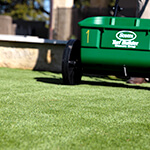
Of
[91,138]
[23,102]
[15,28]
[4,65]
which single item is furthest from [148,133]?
[15,28]

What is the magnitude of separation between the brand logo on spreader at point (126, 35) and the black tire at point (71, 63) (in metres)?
0.95

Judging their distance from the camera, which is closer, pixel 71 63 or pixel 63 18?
pixel 71 63

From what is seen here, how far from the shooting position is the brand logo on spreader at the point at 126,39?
5520 mm

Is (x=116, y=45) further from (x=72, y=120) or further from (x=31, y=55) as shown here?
(x=31, y=55)

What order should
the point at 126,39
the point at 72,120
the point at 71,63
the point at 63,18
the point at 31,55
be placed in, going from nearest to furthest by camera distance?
the point at 72,120 → the point at 126,39 → the point at 71,63 → the point at 31,55 → the point at 63,18

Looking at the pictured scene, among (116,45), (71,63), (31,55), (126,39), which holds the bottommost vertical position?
(31,55)

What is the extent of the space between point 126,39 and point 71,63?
1080 millimetres

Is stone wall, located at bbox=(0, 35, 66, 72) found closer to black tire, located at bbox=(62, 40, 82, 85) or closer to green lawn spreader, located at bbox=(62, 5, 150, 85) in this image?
black tire, located at bbox=(62, 40, 82, 85)

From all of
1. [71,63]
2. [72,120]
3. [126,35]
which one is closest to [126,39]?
[126,35]

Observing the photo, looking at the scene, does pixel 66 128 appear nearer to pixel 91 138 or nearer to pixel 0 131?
pixel 91 138

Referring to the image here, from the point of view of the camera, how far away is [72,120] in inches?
135

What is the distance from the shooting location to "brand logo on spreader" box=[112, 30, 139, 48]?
552 cm

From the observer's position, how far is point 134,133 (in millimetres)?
3094

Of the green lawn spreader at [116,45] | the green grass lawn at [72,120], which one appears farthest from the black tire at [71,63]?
the green grass lawn at [72,120]
